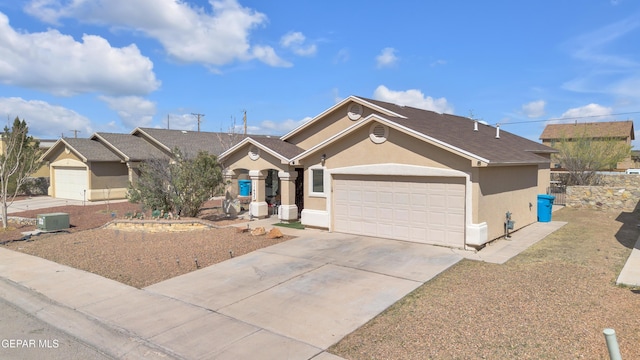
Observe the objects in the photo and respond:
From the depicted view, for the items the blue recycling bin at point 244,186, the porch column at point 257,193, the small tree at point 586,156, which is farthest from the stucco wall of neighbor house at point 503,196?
the blue recycling bin at point 244,186

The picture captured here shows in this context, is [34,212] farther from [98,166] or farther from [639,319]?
[639,319]

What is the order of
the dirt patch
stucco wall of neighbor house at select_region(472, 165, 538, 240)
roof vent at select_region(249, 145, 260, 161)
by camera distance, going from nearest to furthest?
1. the dirt patch
2. stucco wall of neighbor house at select_region(472, 165, 538, 240)
3. roof vent at select_region(249, 145, 260, 161)

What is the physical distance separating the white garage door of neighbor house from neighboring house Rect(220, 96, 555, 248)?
0.03m

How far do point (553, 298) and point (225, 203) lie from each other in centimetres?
1421

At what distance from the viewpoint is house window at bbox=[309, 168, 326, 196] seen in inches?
582

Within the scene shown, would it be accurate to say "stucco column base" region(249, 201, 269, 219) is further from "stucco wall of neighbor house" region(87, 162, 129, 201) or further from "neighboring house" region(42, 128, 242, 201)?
"stucco wall of neighbor house" region(87, 162, 129, 201)

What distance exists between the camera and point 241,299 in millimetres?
7902

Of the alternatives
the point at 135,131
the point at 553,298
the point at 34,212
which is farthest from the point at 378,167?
the point at 135,131

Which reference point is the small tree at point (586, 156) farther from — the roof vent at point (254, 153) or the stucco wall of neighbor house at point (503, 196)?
the roof vent at point (254, 153)

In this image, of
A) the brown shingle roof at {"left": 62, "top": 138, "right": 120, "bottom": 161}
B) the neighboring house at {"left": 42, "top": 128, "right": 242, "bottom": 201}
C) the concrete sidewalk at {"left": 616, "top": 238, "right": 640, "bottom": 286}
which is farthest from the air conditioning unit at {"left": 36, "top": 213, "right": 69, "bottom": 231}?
the concrete sidewalk at {"left": 616, "top": 238, "right": 640, "bottom": 286}

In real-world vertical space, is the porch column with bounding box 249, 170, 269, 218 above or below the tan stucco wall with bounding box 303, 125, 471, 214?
below

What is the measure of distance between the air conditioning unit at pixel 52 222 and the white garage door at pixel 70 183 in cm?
1250

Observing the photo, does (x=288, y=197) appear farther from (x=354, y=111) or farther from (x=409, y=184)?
(x=409, y=184)

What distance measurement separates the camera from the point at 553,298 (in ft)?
24.4
